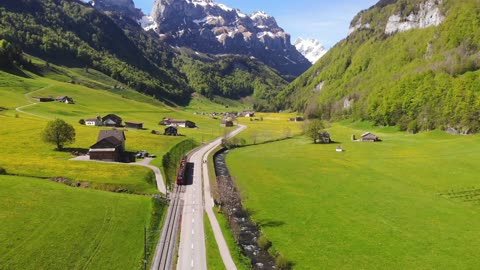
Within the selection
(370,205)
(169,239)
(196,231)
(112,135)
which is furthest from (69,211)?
(112,135)

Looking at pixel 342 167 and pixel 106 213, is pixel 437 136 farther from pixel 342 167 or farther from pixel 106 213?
pixel 106 213

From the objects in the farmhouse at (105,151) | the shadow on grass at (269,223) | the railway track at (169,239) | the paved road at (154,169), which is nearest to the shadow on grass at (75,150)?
the paved road at (154,169)

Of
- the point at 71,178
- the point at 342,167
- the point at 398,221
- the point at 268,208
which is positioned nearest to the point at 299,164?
the point at 342,167

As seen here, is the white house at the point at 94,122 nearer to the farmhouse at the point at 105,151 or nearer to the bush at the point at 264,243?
the farmhouse at the point at 105,151

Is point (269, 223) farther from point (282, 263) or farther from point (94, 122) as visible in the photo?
point (94, 122)

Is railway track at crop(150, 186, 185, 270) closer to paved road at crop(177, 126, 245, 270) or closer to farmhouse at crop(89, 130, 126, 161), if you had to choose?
paved road at crop(177, 126, 245, 270)

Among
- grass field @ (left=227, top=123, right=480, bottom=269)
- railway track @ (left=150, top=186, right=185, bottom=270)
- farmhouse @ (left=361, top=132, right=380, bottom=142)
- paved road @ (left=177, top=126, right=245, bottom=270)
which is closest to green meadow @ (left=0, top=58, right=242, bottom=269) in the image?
railway track @ (left=150, top=186, right=185, bottom=270)
